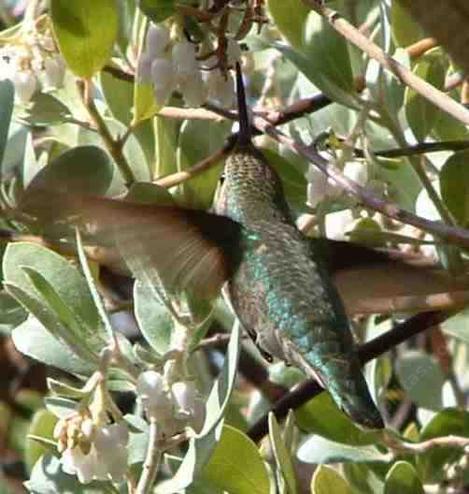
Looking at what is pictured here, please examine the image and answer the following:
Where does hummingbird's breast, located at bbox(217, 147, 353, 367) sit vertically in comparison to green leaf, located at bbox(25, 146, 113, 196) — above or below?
below

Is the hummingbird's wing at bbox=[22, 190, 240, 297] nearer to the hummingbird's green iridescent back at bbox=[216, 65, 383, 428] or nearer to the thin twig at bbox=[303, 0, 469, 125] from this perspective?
the hummingbird's green iridescent back at bbox=[216, 65, 383, 428]

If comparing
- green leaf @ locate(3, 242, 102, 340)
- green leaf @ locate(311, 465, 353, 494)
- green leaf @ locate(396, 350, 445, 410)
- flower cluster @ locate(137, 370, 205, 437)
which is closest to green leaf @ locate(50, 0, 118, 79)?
green leaf @ locate(3, 242, 102, 340)

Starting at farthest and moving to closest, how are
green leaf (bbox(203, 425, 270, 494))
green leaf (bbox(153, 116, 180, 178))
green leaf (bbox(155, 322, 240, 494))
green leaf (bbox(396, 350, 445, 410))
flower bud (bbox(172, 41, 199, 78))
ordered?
1. green leaf (bbox(396, 350, 445, 410))
2. green leaf (bbox(153, 116, 180, 178))
3. flower bud (bbox(172, 41, 199, 78))
4. green leaf (bbox(203, 425, 270, 494))
5. green leaf (bbox(155, 322, 240, 494))

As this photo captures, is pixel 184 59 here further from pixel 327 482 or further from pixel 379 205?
pixel 327 482

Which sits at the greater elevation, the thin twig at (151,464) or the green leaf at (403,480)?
the thin twig at (151,464)

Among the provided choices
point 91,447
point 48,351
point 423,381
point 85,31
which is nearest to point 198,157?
point 85,31

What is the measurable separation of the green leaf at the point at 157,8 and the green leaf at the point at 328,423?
1.55 ft

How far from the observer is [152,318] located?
141 cm

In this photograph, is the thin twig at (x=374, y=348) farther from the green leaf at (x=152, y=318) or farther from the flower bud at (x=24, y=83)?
the flower bud at (x=24, y=83)

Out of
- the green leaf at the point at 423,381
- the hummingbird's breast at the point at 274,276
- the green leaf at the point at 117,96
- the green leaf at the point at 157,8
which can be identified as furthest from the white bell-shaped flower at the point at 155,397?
the green leaf at the point at 423,381

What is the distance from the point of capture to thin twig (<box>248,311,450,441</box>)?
1555mm

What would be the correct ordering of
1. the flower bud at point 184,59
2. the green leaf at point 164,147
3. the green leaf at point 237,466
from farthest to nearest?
the green leaf at point 164,147, the flower bud at point 184,59, the green leaf at point 237,466

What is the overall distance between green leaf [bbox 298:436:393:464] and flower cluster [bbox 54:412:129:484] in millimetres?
414

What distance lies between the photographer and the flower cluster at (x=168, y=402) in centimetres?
128
